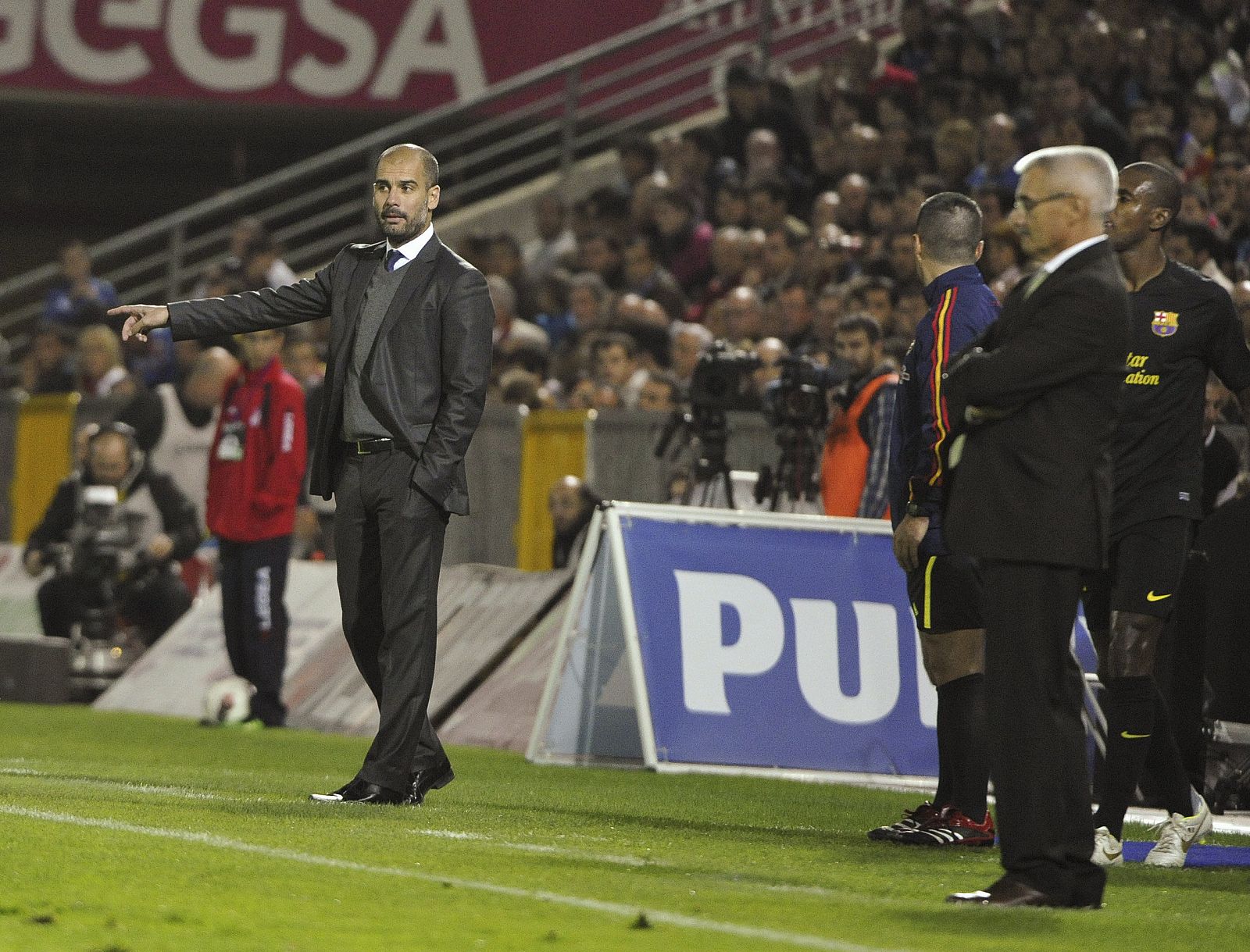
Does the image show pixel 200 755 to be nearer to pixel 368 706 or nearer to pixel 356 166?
pixel 368 706

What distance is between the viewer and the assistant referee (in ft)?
23.3

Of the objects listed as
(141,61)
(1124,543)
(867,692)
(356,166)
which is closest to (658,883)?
(1124,543)

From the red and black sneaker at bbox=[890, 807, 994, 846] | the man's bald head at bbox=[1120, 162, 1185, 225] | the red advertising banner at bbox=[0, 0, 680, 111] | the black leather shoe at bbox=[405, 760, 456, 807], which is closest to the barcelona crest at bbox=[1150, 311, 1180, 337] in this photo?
the man's bald head at bbox=[1120, 162, 1185, 225]

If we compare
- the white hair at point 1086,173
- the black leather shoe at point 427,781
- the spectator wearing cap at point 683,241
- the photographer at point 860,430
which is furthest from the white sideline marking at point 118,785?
the spectator wearing cap at point 683,241

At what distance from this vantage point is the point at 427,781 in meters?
→ 7.82

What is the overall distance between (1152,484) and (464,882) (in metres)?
2.73

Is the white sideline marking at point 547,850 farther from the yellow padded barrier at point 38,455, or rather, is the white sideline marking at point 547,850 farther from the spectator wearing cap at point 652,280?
the yellow padded barrier at point 38,455

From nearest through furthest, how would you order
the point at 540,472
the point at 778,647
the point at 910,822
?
the point at 910,822 → the point at 778,647 → the point at 540,472

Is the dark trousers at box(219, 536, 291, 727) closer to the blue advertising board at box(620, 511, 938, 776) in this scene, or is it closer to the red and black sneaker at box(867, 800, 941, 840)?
the blue advertising board at box(620, 511, 938, 776)

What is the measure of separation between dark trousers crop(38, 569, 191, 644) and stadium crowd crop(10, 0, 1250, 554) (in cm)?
114

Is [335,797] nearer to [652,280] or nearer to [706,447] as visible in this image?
[706,447]

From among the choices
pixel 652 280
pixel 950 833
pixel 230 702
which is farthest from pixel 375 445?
pixel 652 280

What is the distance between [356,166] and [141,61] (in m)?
3.62

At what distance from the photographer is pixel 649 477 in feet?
46.0
